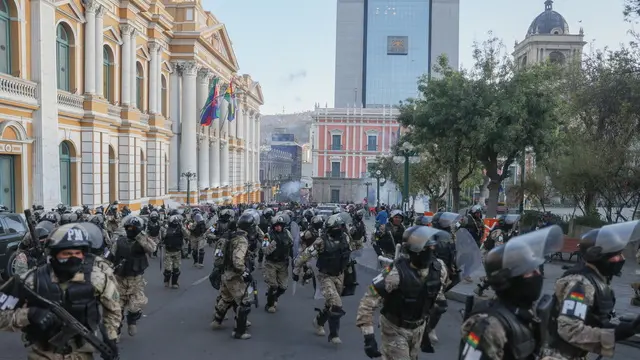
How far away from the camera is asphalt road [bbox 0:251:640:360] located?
7348 millimetres

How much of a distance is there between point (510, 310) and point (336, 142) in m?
64.5

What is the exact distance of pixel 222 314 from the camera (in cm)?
850

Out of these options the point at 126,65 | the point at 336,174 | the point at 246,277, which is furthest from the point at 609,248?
the point at 336,174

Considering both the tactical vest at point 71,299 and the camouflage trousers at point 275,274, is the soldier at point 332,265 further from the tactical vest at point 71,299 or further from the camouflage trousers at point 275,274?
the tactical vest at point 71,299

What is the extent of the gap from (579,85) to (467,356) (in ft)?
66.7

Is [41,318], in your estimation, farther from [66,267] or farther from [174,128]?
[174,128]

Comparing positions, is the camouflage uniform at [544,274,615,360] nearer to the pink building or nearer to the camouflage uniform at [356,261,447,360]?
the camouflage uniform at [356,261,447,360]

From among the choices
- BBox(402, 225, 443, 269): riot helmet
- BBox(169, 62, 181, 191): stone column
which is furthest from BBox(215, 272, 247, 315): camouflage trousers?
BBox(169, 62, 181, 191): stone column

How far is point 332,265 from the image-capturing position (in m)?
7.93

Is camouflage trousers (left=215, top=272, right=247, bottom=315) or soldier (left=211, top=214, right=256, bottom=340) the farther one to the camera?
camouflage trousers (left=215, top=272, right=247, bottom=315)

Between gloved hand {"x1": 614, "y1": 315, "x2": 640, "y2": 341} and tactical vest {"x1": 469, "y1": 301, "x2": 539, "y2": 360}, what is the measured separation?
896mm

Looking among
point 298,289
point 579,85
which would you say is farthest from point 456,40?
point 298,289

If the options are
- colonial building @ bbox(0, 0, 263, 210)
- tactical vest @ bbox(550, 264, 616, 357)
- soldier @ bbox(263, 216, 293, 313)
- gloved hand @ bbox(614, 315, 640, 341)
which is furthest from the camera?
colonial building @ bbox(0, 0, 263, 210)

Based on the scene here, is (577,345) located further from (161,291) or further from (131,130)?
(131,130)
